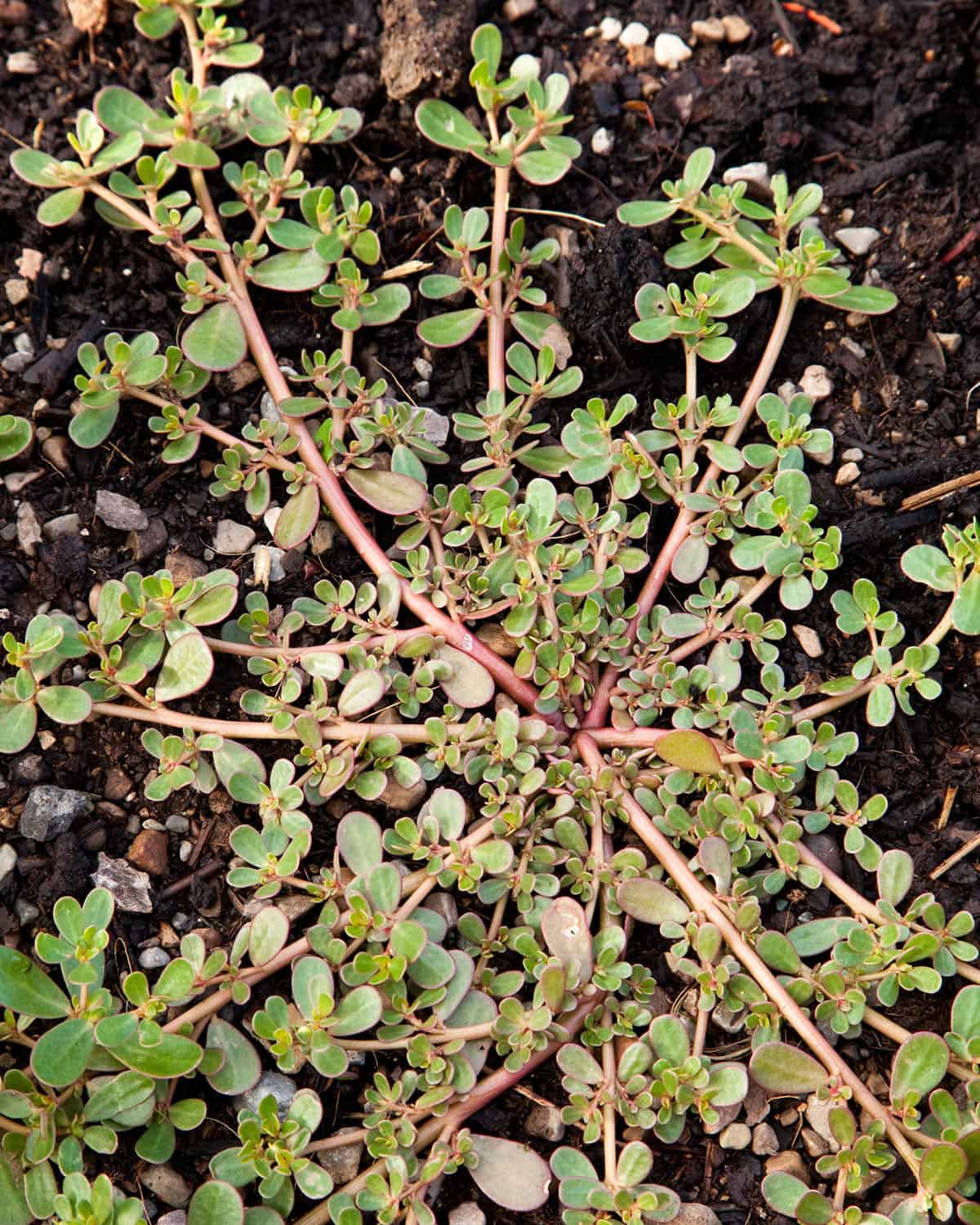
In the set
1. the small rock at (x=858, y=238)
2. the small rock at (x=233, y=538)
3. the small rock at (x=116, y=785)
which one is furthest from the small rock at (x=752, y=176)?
the small rock at (x=116, y=785)

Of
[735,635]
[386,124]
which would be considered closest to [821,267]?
[735,635]

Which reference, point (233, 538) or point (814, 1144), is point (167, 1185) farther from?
point (233, 538)

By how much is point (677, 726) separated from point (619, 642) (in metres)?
0.23

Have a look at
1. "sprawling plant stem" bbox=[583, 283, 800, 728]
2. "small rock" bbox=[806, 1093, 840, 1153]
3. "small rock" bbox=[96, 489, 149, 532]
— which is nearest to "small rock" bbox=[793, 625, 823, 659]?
"sprawling plant stem" bbox=[583, 283, 800, 728]

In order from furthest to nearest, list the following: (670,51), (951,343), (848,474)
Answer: (670,51) < (951,343) < (848,474)

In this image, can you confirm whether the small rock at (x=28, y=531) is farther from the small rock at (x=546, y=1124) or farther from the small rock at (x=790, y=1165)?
the small rock at (x=790, y=1165)

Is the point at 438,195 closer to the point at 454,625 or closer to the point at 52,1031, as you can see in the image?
the point at 454,625

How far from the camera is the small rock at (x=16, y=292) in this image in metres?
2.90

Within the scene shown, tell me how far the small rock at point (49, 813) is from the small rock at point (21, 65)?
1.97 metres

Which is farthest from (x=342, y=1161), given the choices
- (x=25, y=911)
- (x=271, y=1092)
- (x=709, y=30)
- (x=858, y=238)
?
(x=709, y=30)

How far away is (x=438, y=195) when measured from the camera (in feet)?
10.1

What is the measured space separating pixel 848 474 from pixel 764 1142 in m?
1.54

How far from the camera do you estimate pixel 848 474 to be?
281cm

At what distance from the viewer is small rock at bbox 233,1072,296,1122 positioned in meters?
2.28
